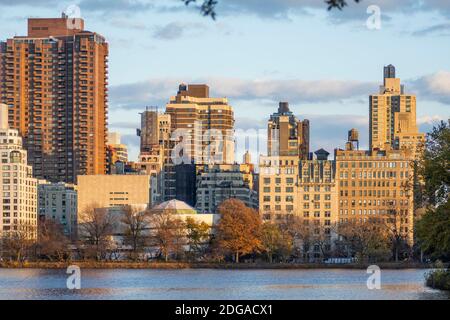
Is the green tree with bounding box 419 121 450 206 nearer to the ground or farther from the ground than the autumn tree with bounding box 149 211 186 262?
farther from the ground

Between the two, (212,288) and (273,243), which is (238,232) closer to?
(273,243)

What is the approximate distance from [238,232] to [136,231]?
51.3 feet

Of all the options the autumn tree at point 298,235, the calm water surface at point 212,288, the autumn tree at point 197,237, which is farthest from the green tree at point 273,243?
the calm water surface at point 212,288

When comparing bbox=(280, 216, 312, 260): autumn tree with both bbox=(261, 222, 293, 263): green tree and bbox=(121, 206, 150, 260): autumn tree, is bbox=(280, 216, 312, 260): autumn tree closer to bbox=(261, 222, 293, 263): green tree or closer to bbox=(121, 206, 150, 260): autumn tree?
bbox=(261, 222, 293, 263): green tree

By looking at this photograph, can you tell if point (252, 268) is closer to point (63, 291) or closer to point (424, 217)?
point (63, 291)

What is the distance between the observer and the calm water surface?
3438 inches

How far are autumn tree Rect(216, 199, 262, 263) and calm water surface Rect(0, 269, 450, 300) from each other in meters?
36.3

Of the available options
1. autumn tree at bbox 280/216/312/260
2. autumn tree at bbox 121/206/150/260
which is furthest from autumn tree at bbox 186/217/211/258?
autumn tree at bbox 280/216/312/260

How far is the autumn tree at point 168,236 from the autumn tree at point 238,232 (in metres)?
5.88

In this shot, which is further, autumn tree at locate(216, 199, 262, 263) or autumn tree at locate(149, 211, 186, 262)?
autumn tree at locate(149, 211, 186, 262)

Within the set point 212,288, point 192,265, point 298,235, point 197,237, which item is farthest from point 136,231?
point 212,288
